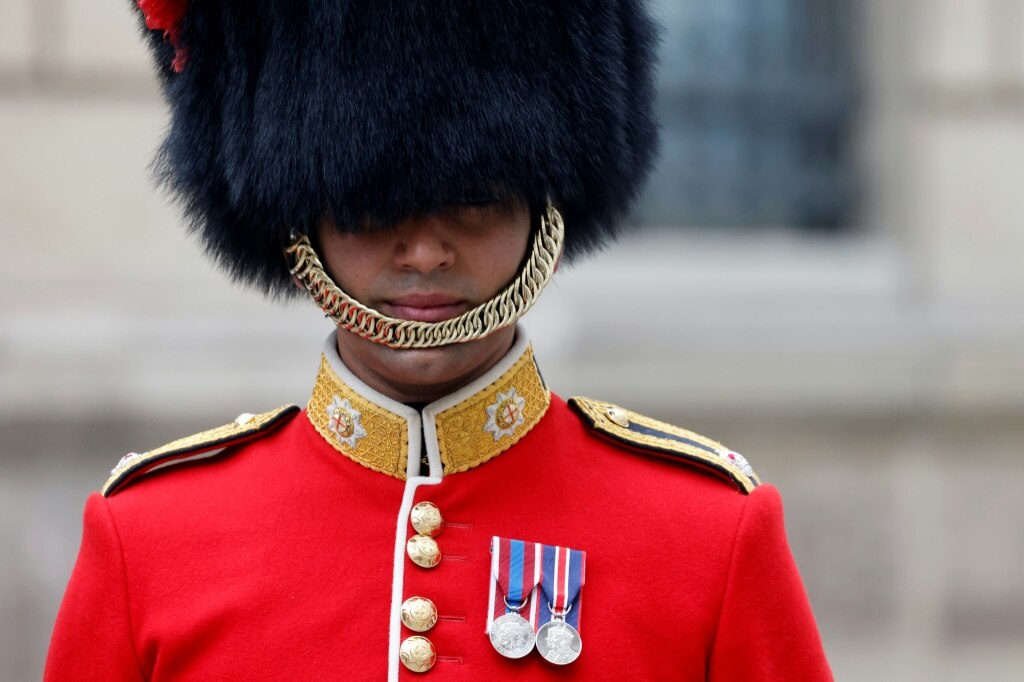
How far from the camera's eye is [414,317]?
216cm

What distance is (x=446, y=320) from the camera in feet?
7.09

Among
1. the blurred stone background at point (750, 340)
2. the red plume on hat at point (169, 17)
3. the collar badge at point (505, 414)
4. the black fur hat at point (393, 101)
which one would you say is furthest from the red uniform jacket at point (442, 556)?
the blurred stone background at point (750, 340)

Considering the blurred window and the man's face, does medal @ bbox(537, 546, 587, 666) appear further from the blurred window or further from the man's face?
the blurred window

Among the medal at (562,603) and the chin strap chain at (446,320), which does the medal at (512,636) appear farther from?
the chin strap chain at (446,320)

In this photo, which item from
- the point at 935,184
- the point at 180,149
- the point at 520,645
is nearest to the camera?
the point at 520,645

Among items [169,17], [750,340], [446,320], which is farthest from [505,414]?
[750,340]

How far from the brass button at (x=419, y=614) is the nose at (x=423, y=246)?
48 centimetres

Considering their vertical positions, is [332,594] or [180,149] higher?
[180,149]

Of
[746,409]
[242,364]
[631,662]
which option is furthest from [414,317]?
[746,409]

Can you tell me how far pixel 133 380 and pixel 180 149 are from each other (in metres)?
2.83

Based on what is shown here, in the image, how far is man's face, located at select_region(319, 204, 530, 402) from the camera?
2.16 meters

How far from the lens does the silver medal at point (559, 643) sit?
84.3 inches

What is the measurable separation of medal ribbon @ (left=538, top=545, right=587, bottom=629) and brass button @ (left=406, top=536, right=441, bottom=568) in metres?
0.16

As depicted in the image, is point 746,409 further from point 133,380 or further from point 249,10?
point 249,10
